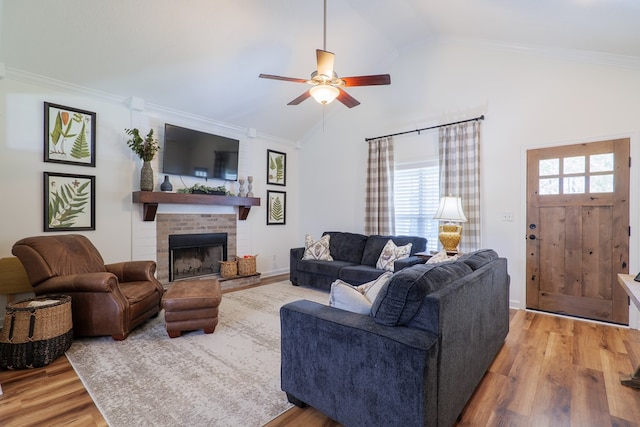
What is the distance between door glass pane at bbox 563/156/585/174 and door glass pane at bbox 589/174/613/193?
0.15 metres

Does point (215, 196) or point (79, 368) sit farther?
point (215, 196)

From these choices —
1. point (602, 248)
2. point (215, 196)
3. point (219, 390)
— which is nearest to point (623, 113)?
point (602, 248)

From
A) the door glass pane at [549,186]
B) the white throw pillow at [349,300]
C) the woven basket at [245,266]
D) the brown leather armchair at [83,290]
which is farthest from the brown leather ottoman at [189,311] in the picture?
the door glass pane at [549,186]

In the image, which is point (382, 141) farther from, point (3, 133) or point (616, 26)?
point (3, 133)

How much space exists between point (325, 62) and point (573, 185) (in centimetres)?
314

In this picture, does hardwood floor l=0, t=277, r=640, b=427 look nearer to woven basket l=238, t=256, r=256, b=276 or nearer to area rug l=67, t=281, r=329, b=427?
area rug l=67, t=281, r=329, b=427

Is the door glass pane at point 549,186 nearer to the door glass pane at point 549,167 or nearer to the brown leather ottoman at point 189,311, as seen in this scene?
the door glass pane at point 549,167

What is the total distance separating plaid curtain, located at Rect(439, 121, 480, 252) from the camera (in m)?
4.10

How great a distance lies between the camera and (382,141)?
505cm

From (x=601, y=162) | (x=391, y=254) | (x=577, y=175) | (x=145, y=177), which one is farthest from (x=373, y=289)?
(x=145, y=177)

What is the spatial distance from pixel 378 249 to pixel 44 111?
4553mm

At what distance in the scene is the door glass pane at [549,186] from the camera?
356 centimetres

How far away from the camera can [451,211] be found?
376 centimetres

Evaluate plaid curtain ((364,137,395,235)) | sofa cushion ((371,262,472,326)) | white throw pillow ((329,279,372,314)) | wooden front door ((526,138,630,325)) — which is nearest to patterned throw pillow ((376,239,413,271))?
plaid curtain ((364,137,395,235))
